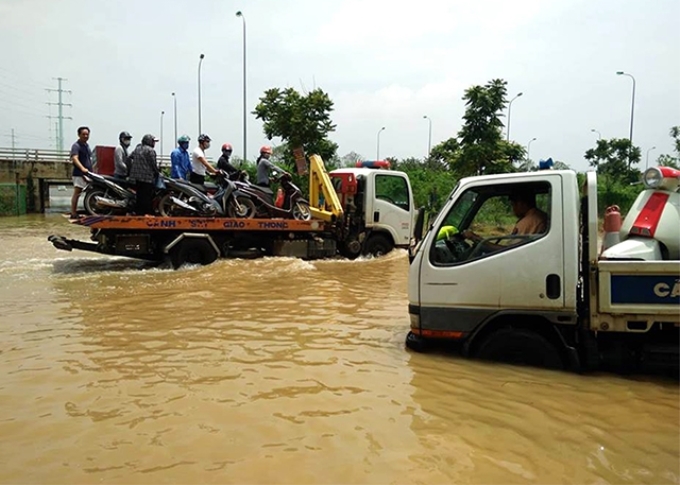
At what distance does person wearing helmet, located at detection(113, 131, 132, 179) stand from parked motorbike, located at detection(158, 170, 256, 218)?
2.63ft

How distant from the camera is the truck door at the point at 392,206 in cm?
1238

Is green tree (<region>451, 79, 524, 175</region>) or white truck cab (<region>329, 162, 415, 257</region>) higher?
green tree (<region>451, 79, 524, 175</region>)

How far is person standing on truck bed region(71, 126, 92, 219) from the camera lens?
9578mm

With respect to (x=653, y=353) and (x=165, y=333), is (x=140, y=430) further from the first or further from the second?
(x=653, y=353)

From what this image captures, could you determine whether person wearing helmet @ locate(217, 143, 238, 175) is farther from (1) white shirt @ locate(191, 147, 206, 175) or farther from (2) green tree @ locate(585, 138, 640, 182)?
(2) green tree @ locate(585, 138, 640, 182)

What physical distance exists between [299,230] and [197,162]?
2522 mm

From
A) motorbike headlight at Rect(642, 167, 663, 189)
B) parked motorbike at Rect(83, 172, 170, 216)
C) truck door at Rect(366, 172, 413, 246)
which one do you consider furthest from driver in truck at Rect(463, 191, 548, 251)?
truck door at Rect(366, 172, 413, 246)

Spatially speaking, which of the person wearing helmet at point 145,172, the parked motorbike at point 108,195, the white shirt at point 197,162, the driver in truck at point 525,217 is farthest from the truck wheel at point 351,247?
the driver in truck at point 525,217

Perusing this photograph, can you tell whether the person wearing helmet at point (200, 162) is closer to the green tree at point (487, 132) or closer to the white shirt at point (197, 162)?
the white shirt at point (197, 162)

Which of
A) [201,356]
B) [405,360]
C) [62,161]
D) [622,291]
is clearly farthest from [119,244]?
[62,161]

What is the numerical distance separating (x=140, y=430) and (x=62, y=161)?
38.3 metres

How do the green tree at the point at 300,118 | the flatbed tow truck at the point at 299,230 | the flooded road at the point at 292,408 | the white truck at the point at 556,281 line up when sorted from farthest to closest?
the green tree at the point at 300,118 < the flatbed tow truck at the point at 299,230 < the white truck at the point at 556,281 < the flooded road at the point at 292,408

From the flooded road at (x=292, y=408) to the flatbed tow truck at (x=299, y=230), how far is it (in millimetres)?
3220

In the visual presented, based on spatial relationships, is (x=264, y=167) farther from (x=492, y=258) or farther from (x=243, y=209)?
(x=492, y=258)
